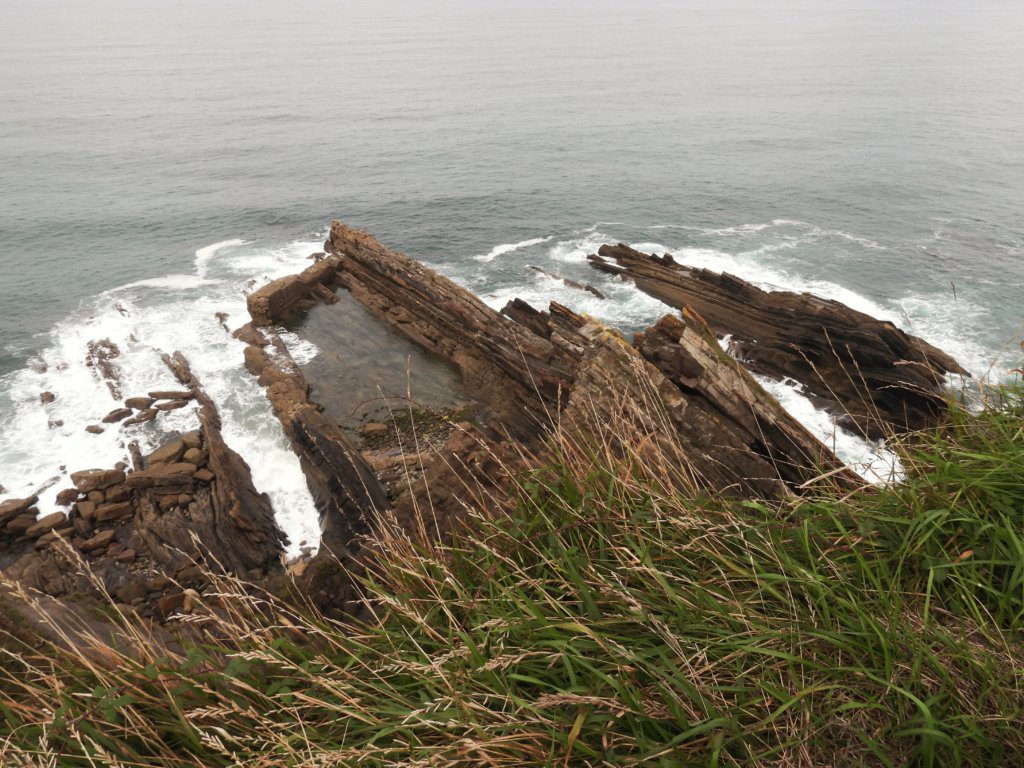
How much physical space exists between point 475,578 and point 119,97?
318 feet

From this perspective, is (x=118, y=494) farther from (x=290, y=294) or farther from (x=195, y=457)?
(x=290, y=294)

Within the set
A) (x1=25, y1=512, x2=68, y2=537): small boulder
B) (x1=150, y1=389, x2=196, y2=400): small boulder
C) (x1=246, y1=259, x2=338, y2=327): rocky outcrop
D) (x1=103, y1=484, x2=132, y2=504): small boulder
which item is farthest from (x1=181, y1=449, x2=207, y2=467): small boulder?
(x1=246, y1=259, x2=338, y2=327): rocky outcrop

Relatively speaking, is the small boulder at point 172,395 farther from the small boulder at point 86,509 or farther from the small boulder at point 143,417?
the small boulder at point 86,509

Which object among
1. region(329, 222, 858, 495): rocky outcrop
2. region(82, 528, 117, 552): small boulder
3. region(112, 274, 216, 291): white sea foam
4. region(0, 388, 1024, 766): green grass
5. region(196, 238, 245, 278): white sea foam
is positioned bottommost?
region(82, 528, 117, 552): small boulder

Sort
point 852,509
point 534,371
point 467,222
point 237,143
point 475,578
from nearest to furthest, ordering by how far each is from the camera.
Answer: point 852,509 → point 475,578 → point 534,371 → point 467,222 → point 237,143

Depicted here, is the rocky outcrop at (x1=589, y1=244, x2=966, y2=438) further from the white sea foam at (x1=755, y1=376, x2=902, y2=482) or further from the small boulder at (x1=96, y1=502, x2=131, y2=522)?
the small boulder at (x1=96, y1=502, x2=131, y2=522)

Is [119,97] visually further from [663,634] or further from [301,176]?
[663,634]

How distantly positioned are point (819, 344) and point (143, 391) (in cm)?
2642

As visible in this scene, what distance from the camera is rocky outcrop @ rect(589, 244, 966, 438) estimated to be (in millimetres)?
19984

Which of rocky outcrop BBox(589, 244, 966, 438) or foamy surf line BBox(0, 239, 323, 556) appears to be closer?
foamy surf line BBox(0, 239, 323, 556)

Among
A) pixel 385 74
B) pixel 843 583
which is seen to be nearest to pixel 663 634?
pixel 843 583

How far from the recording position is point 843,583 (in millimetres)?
3012

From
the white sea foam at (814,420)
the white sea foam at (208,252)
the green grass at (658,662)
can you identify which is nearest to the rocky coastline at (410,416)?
the white sea foam at (814,420)

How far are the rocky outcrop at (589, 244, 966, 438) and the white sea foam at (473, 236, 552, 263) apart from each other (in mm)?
10012
